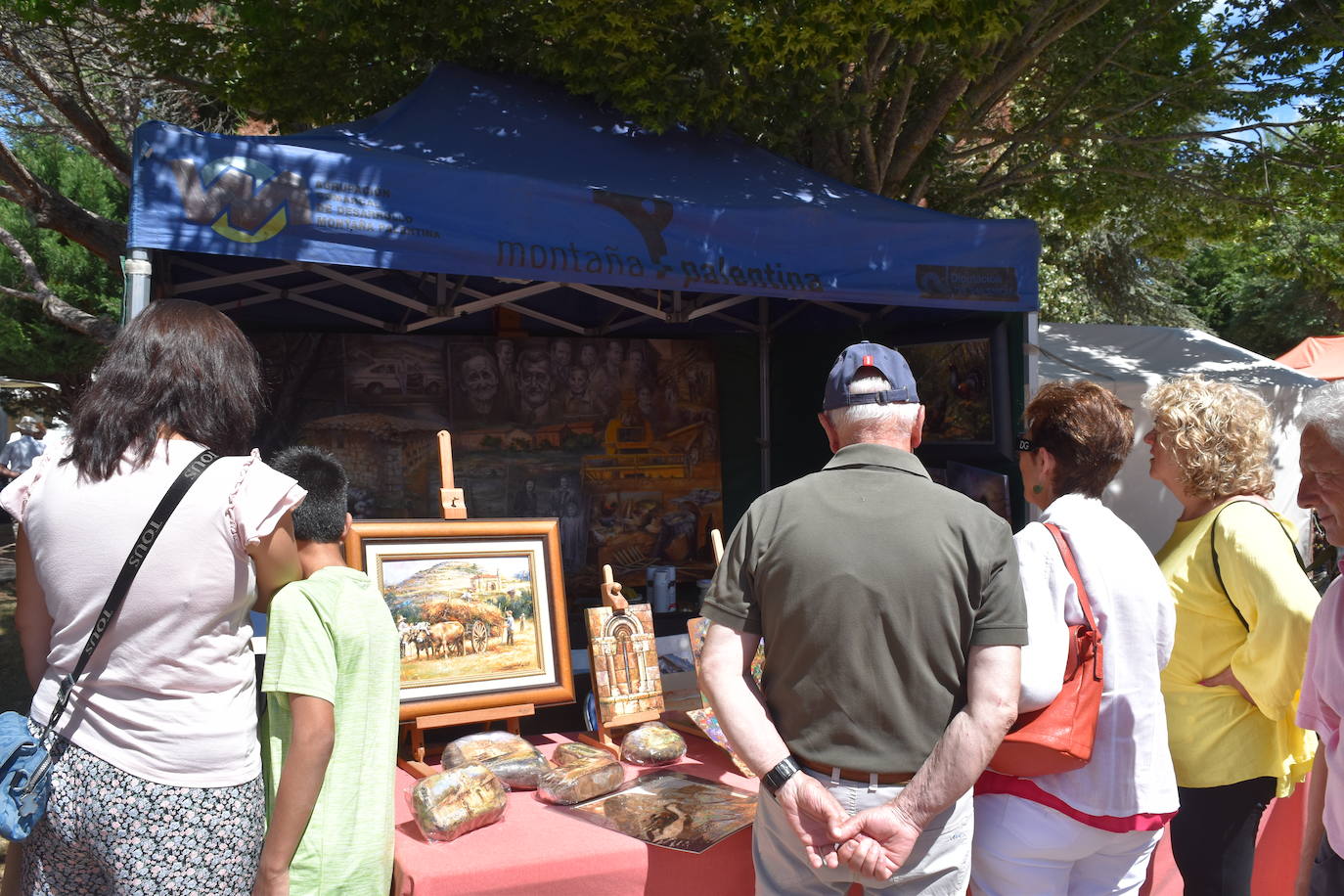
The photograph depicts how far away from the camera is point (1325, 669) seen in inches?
63.3

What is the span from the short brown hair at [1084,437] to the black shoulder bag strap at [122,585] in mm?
1716

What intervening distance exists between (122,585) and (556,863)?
3.95 ft

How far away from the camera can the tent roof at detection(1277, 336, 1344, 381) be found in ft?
30.6

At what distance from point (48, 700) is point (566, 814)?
1316 millimetres

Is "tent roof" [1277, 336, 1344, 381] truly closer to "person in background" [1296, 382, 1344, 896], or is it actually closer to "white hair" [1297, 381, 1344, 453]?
"person in background" [1296, 382, 1344, 896]

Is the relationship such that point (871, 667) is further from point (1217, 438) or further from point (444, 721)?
point (444, 721)

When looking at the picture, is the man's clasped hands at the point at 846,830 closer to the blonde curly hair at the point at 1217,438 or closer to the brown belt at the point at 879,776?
the brown belt at the point at 879,776

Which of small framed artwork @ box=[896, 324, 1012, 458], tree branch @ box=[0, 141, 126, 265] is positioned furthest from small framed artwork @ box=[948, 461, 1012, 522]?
tree branch @ box=[0, 141, 126, 265]

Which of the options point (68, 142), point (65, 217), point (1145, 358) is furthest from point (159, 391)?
point (68, 142)

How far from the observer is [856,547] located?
169 centimetres

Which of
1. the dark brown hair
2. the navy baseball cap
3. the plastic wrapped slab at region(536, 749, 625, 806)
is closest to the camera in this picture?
the dark brown hair

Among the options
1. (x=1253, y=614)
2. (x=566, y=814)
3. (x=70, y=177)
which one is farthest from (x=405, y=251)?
(x=70, y=177)

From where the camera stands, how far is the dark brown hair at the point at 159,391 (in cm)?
154

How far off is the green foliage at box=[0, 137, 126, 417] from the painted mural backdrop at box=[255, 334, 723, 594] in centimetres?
850
